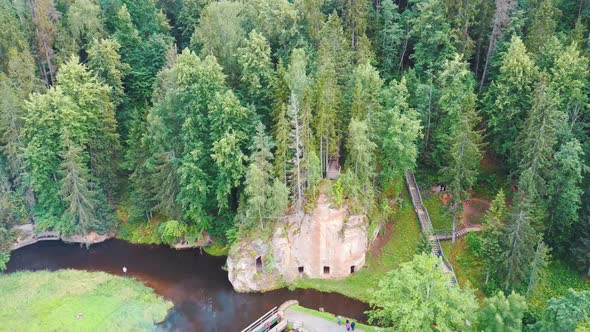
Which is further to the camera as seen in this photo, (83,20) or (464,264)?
(83,20)

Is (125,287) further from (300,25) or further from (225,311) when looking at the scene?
(300,25)

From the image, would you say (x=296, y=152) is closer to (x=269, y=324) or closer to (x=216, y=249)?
(x=269, y=324)

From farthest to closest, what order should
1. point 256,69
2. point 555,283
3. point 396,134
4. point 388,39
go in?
point 388,39 < point 256,69 < point 396,134 < point 555,283

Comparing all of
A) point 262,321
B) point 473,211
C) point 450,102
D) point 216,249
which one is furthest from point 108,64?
point 473,211

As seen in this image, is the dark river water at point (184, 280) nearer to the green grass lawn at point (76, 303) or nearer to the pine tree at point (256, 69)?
the green grass lawn at point (76, 303)

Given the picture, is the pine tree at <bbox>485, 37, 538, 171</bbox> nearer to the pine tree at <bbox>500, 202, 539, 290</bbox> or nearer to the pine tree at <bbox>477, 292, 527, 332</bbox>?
the pine tree at <bbox>500, 202, 539, 290</bbox>

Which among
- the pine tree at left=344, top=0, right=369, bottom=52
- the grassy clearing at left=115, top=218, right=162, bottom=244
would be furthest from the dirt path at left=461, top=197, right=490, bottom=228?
the grassy clearing at left=115, top=218, right=162, bottom=244

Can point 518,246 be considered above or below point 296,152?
below
